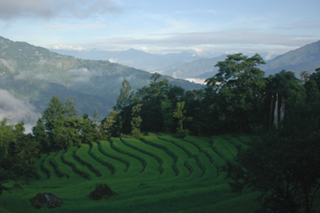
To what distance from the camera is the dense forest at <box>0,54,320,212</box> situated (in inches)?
399

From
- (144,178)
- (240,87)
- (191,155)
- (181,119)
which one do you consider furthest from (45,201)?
(240,87)

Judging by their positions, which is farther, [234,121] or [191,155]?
[234,121]

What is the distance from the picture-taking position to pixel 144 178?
82.5 feet

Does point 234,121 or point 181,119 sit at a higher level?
point 181,119

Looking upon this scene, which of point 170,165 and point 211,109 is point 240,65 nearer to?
point 211,109

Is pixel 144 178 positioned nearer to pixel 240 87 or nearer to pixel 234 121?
pixel 234 121

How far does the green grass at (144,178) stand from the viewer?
1511cm

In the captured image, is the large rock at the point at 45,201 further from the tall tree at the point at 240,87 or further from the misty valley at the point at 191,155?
the tall tree at the point at 240,87

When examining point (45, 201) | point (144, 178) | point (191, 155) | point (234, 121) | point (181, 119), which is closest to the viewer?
point (45, 201)

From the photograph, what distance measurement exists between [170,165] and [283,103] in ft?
69.2

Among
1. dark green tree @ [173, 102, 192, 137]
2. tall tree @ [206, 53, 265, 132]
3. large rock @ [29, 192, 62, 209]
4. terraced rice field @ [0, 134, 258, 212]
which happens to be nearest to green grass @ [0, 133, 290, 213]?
terraced rice field @ [0, 134, 258, 212]

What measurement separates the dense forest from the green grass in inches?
112

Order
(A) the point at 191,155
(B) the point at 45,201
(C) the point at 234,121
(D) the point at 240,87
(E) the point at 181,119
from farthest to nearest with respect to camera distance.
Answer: (E) the point at 181,119, (C) the point at 234,121, (D) the point at 240,87, (A) the point at 191,155, (B) the point at 45,201

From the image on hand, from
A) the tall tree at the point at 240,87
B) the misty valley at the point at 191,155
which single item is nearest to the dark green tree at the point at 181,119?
the misty valley at the point at 191,155
